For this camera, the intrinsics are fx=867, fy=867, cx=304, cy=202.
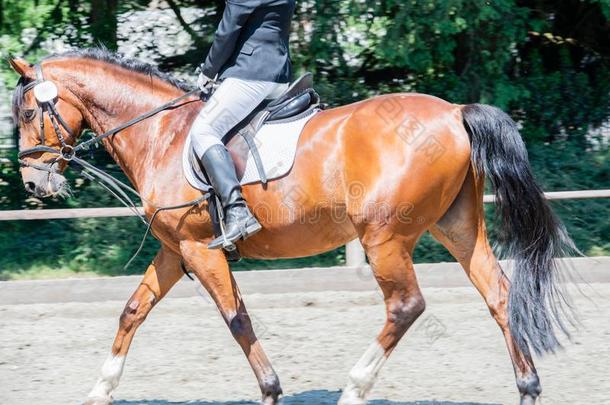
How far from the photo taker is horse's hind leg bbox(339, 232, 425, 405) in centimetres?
470

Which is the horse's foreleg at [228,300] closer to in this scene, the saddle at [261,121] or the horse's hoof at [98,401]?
the saddle at [261,121]

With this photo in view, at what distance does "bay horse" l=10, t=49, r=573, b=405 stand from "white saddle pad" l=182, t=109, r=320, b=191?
Result: 0.18 ft

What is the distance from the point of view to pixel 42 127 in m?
5.14

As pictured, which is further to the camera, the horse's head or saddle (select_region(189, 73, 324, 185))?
the horse's head

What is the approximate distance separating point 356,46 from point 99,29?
2965 mm

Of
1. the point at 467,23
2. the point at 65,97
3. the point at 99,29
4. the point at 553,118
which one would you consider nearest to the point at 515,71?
the point at 553,118

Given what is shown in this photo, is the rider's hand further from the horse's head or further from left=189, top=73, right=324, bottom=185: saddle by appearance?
the horse's head

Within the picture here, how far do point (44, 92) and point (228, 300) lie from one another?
164 cm

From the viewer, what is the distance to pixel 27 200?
397 inches

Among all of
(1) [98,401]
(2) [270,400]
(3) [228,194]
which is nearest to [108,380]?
(1) [98,401]

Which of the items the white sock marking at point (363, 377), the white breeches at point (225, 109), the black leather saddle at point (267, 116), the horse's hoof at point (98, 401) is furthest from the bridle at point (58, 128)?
the white sock marking at point (363, 377)

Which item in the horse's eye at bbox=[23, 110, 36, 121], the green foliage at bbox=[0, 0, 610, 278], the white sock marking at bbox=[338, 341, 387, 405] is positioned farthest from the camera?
the green foliage at bbox=[0, 0, 610, 278]

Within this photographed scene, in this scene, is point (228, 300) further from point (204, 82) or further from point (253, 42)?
point (253, 42)

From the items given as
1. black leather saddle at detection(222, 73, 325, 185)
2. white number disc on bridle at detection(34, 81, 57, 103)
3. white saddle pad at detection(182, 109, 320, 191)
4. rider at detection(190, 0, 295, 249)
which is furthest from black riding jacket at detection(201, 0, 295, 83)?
white number disc on bridle at detection(34, 81, 57, 103)
